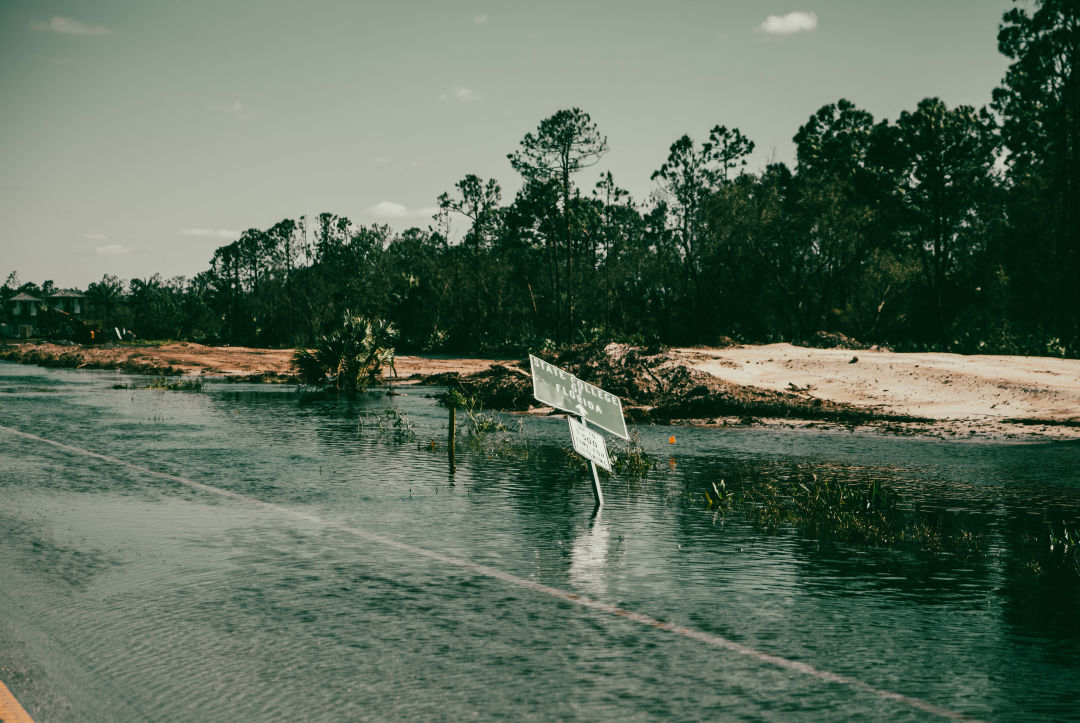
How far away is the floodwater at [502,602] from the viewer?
5027mm

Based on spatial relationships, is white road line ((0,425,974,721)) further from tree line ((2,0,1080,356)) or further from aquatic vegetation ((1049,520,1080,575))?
tree line ((2,0,1080,356))

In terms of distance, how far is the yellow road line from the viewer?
4.58m

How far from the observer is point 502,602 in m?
6.92

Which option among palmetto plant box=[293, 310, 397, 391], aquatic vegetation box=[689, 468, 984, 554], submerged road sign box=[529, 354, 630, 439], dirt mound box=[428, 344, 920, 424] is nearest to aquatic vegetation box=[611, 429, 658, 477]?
aquatic vegetation box=[689, 468, 984, 554]

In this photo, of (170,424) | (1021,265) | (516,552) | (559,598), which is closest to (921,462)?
(516,552)

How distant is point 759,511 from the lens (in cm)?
1091

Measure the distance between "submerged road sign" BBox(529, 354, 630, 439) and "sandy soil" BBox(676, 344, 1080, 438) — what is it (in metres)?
12.1

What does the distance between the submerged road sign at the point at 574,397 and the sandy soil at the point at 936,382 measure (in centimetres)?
1210

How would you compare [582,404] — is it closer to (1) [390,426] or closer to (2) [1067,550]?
(2) [1067,550]

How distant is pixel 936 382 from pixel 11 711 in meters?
25.1

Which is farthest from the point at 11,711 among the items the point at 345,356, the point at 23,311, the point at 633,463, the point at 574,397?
the point at 23,311

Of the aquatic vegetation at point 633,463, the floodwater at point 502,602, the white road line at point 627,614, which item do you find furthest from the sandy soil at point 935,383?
the white road line at point 627,614

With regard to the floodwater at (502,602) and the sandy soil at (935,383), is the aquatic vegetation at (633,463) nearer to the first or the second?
the floodwater at (502,602)

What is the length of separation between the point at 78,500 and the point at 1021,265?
147ft
